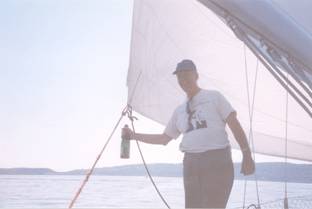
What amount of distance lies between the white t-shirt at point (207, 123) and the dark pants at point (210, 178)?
52 millimetres

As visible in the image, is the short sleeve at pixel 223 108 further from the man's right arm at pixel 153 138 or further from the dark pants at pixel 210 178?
the man's right arm at pixel 153 138

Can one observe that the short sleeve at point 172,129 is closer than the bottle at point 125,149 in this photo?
Yes

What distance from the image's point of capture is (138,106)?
513 cm

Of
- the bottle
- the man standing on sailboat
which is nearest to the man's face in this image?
the man standing on sailboat

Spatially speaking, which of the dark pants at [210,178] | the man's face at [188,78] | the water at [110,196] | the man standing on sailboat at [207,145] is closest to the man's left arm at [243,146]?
the man standing on sailboat at [207,145]

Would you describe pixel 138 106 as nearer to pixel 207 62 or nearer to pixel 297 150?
pixel 207 62

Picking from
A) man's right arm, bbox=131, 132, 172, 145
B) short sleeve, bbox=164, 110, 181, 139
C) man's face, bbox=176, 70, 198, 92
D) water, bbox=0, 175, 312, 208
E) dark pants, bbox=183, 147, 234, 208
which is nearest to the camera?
dark pants, bbox=183, 147, 234, 208

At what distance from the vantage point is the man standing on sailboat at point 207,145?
345 cm

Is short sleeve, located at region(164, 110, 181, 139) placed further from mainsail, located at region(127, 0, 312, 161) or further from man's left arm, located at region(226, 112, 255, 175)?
mainsail, located at region(127, 0, 312, 161)

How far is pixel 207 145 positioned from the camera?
350 centimetres

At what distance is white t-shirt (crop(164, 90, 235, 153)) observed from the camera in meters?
3.51

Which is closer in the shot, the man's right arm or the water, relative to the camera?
the man's right arm

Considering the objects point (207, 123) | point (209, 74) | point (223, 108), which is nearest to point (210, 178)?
point (207, 123)

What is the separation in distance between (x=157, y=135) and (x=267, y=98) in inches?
42.3
